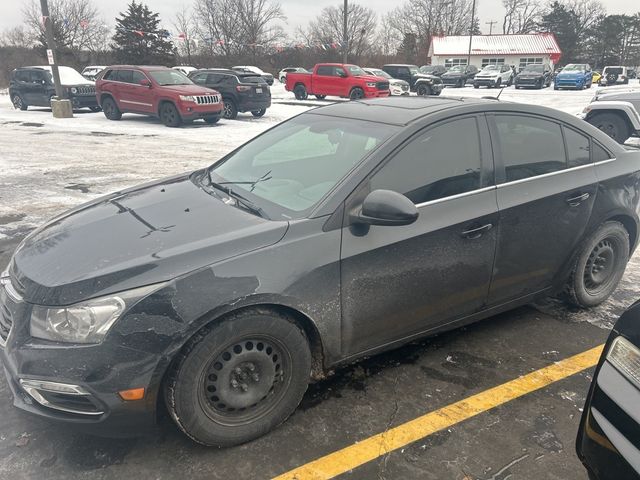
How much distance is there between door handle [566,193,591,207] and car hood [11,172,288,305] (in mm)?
2052

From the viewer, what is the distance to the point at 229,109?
54.6 feet

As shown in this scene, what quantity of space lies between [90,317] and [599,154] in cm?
349

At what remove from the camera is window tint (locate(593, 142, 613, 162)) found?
3.56m

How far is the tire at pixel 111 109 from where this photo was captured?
631 inches

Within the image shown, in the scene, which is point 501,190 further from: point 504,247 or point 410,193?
point 410,193

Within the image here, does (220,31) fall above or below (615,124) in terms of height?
above

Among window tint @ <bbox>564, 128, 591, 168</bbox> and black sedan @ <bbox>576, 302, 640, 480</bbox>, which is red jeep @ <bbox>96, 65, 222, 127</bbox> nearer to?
window tint @ <bbox>564, 128, 591, 168</bbox>

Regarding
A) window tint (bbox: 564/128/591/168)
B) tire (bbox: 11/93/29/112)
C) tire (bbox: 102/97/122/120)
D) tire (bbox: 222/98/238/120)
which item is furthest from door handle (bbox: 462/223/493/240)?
tire (bbox: 11/93/29/112)

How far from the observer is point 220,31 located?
62.2m

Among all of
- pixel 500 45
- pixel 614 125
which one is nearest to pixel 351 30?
pixel 500 45

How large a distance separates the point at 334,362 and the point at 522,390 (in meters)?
1.14

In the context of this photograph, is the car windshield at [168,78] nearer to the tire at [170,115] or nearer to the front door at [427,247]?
the tire at [170,115]

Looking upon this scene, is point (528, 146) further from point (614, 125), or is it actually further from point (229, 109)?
point (229, 109)

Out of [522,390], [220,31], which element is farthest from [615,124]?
[220,31]
